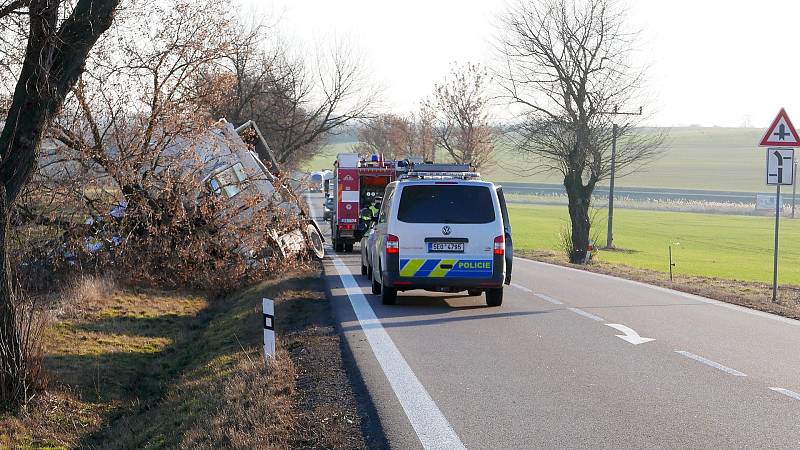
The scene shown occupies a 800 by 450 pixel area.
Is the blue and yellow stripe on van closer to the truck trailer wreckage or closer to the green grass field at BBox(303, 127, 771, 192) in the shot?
the truck trailer wreckage

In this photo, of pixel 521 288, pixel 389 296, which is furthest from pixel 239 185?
pixel 389 296

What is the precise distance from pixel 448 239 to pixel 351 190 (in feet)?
53.0

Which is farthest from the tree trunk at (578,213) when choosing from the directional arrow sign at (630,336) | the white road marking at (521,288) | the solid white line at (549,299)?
the directional arrow sign at (630,336)

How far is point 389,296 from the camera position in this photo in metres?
15.1

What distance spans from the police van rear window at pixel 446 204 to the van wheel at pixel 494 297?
43.9 inches

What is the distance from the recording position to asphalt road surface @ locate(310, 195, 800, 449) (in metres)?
7.00

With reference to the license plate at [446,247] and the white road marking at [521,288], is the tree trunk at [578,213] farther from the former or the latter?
the license plate at [446,247]

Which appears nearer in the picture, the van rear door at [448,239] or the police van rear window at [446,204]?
the van rear door at [448,239]

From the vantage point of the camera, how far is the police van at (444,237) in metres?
14.5

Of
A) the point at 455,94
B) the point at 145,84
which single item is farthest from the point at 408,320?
the point at 455,94

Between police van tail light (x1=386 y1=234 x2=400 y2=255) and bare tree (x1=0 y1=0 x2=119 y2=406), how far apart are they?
19.7ft

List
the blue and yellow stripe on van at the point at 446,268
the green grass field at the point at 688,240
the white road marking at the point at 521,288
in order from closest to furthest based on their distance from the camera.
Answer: the blue and yellow stripe on van at the point at 446,268 → the white road marking at the point at 521,288 → the green grass field at the point at 688,240

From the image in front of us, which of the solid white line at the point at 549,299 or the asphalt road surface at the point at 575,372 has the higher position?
the asphalt road surface at the point at 575,372

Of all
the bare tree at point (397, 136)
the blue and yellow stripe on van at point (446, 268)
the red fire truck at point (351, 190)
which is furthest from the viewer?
the bare tree at point (397, 136)
